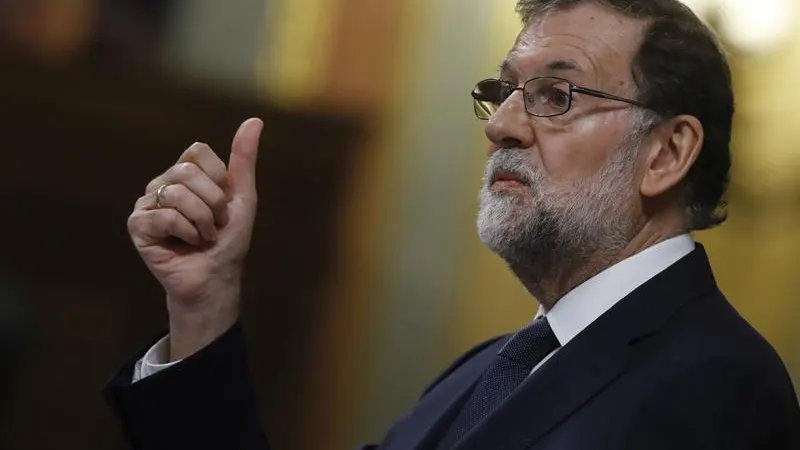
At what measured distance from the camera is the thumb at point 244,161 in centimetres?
177

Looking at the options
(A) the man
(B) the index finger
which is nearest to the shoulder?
(A) the man

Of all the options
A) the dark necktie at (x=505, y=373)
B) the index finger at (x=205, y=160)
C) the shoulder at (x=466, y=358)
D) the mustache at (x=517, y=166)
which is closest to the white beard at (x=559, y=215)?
the mustache at (x=517, y=166)

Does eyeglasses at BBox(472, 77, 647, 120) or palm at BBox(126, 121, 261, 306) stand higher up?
eyeglasses at BBox(472, 77, 647, 120)

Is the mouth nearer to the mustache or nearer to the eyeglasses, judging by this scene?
the mustache

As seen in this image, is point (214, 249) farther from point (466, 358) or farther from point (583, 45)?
point (583, 45)

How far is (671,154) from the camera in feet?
5.74

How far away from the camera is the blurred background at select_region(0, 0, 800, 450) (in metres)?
4.07

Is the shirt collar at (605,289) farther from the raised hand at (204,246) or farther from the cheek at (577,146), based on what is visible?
the raised hand at (204,246)

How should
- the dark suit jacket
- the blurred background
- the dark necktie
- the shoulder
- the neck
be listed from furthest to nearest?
the blurred background < the shoulder < the neck < the dark necktie < the dark suit jacket

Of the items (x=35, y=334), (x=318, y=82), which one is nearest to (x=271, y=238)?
(x=318, y=82)

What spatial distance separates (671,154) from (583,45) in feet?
0.73

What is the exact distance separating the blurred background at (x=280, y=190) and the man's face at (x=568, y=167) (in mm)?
2390

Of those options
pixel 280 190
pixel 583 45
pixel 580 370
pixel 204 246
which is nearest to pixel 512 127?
pixel 583 45

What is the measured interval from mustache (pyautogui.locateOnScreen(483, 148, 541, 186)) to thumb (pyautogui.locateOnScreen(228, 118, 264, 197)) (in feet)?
1.29
